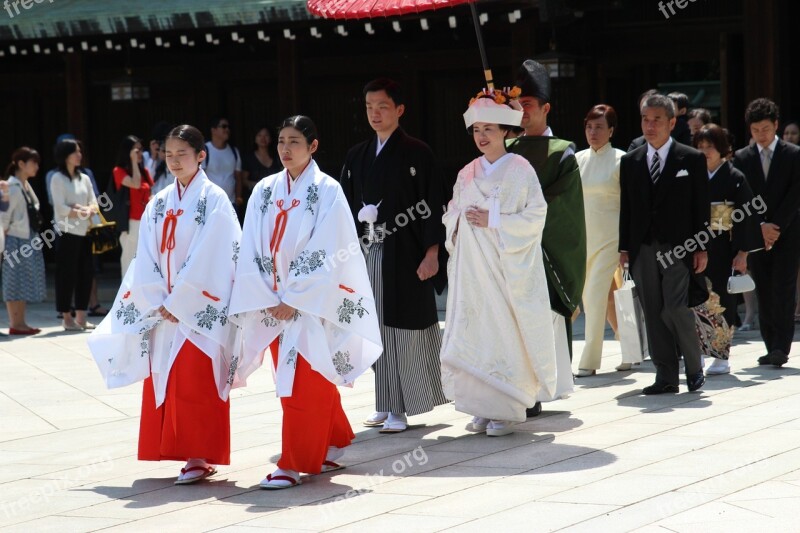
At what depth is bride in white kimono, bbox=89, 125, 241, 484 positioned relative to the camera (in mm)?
5770

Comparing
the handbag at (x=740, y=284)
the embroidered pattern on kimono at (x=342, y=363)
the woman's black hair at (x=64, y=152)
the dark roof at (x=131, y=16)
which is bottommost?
the embroidered pattern on kimono at (x=342, y=363)

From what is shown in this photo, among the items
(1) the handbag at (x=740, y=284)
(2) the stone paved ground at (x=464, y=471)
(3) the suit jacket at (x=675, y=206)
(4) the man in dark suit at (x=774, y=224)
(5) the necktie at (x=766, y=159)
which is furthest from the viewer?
(5) the necktie at (x=766, y=159)

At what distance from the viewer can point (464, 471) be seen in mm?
5738

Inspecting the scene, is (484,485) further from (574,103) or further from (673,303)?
(574,103)

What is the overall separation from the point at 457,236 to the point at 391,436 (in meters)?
1.17

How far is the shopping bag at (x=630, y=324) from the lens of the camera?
8.48m

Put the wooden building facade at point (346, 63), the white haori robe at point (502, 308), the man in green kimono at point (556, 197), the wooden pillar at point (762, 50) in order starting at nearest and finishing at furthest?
1. the white haori robe at point (502, 308)
2. the man in green kimono at point (556, 197)
3. the wooden pillar at point (762, 50)
4. the wooden building facade at point (346, 63)

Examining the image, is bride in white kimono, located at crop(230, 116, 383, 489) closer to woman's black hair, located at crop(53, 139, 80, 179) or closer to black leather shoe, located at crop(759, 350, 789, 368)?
black leather shoe, located at crop(759, 350, 789, 368)

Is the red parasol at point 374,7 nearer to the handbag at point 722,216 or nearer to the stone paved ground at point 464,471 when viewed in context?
the stone paved ground at point 464,471

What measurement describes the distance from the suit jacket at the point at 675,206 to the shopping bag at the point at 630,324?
888 mm

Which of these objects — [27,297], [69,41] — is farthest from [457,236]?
[69,41]

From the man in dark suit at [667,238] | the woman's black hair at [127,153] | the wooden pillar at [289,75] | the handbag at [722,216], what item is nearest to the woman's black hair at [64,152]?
the woman's black hair at [127,153]

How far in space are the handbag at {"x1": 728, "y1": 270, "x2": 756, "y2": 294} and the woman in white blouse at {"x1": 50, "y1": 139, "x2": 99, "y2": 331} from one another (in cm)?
641

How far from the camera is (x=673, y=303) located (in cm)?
750
